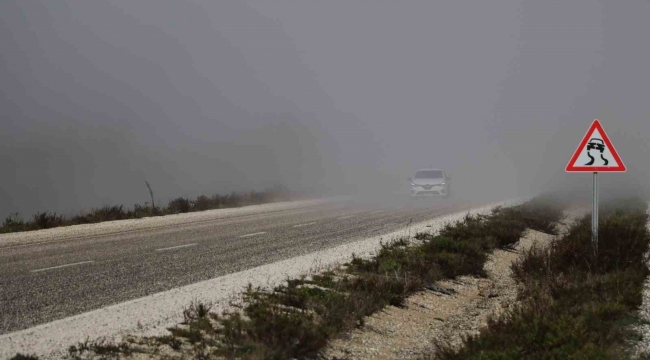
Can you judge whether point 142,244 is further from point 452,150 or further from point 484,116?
point 484,116

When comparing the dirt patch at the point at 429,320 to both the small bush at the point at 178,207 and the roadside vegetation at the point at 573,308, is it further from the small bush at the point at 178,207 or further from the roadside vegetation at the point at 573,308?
the small bush at the point at 178,207

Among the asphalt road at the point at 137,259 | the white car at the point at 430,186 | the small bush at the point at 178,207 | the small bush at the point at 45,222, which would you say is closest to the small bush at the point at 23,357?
the asphalt road at the point at 137,259

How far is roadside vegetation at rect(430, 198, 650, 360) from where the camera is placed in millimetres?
5691

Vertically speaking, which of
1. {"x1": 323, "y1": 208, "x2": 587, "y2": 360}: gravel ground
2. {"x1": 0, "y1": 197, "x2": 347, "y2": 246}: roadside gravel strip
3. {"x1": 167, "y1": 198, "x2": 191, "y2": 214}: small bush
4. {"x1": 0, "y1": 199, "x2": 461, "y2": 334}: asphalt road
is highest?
{"x1": 167, "y1": 198, "x2": 191, "y2": 214}: small bush

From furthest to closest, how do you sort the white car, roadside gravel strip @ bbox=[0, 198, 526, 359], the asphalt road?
the white car < the asphalt road < roadside gravel strip @ bbox=[0, 198, 526, 359]

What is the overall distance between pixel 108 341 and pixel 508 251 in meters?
10.5

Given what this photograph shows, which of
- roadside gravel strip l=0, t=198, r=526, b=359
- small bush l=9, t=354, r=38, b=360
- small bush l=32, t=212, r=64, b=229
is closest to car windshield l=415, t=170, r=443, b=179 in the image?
small bush l=32, t=212, r=64, b=229

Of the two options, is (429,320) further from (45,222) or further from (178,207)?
(178,207)

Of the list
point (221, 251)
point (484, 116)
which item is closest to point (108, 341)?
point (221, 251)

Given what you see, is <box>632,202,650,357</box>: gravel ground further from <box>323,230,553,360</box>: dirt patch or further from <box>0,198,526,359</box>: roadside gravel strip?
<box>0,198,526,359</box>: roadside gravel strip

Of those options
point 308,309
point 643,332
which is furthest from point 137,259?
point 643,332

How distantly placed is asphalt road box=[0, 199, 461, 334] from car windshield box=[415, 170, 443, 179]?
14820mm

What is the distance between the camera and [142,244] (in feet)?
48.8

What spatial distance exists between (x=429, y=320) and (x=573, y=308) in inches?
77.3
